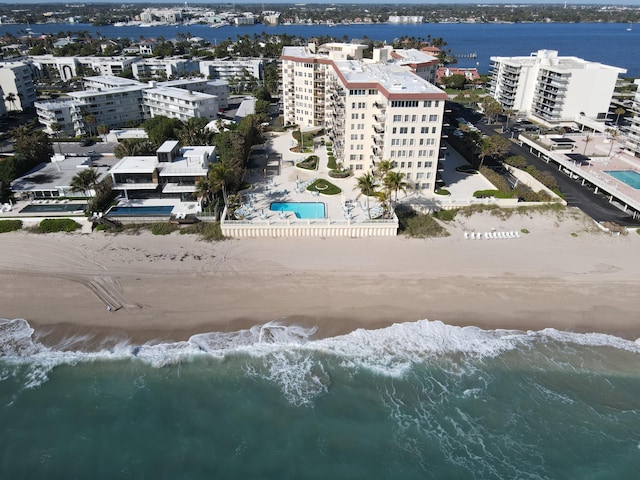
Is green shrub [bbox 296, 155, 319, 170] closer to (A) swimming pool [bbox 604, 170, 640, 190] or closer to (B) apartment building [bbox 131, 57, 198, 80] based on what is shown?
(A) swimming pool [bbox 604, 170, 640, 190]

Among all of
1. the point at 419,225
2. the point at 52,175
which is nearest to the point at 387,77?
the point at 419,225

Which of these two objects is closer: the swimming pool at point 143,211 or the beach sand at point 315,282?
the beach sand at point 315,282

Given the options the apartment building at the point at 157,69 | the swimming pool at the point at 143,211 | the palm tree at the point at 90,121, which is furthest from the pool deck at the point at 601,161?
the apartment building at the point at 157,69

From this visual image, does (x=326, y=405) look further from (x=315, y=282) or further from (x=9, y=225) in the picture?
(x=9, y=225)

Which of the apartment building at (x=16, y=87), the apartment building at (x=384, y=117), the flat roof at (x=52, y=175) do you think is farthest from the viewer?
the apartment building at (x=16, y=87)

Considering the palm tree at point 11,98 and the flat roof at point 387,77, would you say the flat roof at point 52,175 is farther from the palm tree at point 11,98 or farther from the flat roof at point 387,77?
the palm tree at point 11,98

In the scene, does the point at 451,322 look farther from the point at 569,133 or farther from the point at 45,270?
the point at 569,133

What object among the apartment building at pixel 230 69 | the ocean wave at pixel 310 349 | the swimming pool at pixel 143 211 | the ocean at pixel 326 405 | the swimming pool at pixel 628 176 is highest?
the apartment building at pixel 230 69
